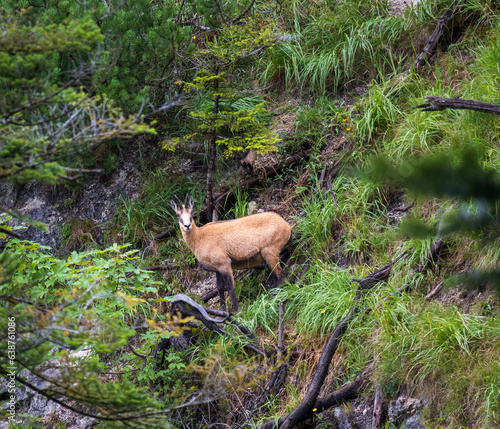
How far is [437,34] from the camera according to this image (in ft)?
26.8

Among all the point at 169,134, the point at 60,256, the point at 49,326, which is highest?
the point at 49,326

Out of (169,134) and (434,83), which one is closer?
(434,83)

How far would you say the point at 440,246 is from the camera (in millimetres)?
5750

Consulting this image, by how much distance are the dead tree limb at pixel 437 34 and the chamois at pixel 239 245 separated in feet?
11.7

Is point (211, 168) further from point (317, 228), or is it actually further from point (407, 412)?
point (407, 412)

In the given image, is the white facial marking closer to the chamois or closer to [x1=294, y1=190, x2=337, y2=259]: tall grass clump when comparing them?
the chamois

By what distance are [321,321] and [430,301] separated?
122 cm

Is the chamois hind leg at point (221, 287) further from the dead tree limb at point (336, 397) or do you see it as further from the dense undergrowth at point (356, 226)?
the dead tree limb at point (336, 397)

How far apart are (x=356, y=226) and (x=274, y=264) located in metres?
1.20

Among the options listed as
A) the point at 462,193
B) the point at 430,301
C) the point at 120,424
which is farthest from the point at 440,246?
the point at 462,193

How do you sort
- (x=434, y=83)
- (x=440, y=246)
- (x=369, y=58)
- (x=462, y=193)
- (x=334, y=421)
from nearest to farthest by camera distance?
1. (x=462, y=193)
2. (x=334, y=421)
3. (x=440, y=246)
4. (x=434, y=83)
5. (x=369, y=58)

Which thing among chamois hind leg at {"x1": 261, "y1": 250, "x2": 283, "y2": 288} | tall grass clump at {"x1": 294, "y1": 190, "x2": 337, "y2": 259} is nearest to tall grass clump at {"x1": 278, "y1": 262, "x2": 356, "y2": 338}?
chamois hind leg at {"x1": 261, "y1": 250, "x2": 283, "y2": 288}

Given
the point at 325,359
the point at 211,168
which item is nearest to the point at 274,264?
the point at 325,359

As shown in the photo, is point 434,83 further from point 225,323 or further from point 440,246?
point 225,323
